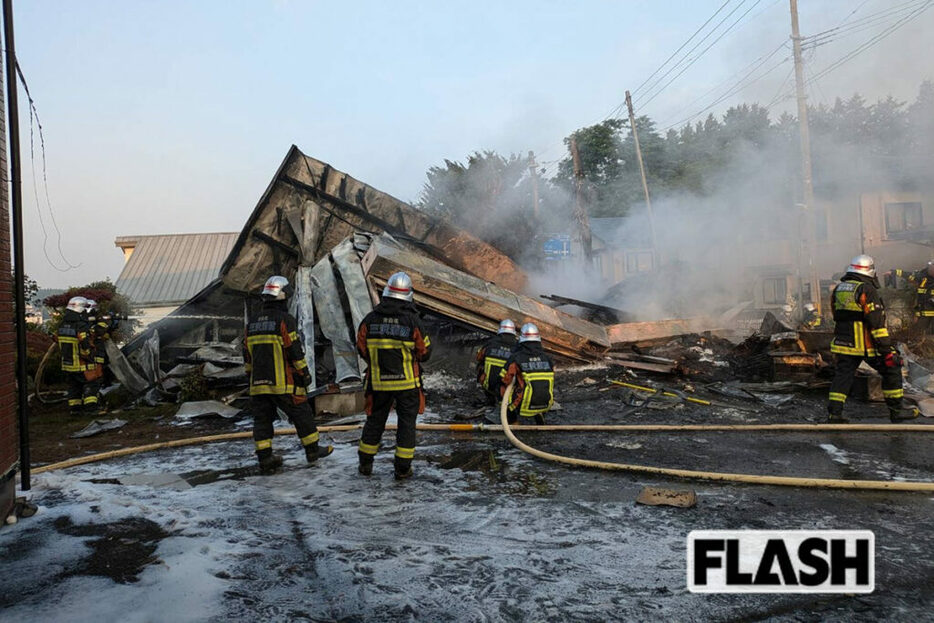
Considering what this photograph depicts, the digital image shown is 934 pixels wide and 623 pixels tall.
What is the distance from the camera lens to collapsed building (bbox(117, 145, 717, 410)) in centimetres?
892

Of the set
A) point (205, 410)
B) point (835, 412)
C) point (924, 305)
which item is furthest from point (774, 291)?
point (205, 410)

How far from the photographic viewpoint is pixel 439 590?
106 inches

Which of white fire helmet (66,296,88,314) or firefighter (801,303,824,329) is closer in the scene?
white fire helmet (66,296,88,314)

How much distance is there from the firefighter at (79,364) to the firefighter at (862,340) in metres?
9.92

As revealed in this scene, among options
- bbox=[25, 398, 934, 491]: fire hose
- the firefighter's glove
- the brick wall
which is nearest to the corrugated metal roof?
bbox=[25, 398, 934, 491]: fire hose

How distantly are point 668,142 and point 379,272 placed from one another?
127 ft

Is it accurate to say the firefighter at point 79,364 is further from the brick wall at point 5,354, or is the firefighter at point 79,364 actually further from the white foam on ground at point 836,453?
the white foam on ground at point 836,453

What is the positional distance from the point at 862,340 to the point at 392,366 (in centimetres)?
486

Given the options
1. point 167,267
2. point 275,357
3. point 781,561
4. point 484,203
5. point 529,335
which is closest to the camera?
point 781,561

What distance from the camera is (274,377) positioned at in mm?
4984

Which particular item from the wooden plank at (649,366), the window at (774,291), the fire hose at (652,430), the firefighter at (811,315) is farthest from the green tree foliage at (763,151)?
the fire hose at (652,430)

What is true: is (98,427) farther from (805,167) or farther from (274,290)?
(805,167)

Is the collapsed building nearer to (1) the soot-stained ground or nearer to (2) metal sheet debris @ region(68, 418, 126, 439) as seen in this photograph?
(2) metal sheet debris @ region(68, 418, 126, 439)

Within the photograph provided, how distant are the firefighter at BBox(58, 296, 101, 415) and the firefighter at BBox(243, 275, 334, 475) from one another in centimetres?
536
